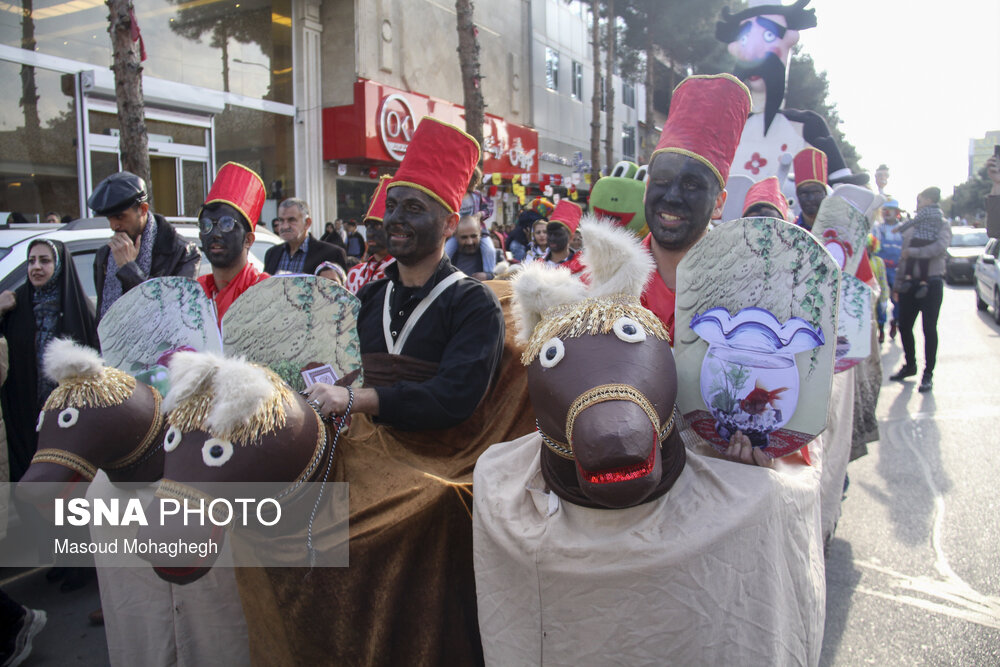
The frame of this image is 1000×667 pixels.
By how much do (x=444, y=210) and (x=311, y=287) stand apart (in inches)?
22.8

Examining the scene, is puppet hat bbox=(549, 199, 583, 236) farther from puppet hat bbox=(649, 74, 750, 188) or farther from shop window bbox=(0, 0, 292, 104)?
shop window bbox=(0, 0, 292, 104)

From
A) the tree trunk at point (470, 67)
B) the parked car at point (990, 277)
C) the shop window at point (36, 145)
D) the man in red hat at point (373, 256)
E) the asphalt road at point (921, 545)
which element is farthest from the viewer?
the parked car at point (990, 277)

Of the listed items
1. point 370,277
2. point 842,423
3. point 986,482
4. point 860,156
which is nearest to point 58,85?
point 370,277

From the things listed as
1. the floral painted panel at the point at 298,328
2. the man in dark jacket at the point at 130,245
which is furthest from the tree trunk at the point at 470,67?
the floral painted panel at the point at 298,328

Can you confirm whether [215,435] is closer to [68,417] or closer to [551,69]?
[68,417]

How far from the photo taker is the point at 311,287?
2219 mm

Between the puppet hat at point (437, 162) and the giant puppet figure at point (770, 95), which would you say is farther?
the giant puppet figure at point (770, 95)

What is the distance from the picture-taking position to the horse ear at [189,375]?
5.47ft

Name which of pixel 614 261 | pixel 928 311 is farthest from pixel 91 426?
pixel 928 311

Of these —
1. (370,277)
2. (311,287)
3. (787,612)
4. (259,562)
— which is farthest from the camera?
(370,277)

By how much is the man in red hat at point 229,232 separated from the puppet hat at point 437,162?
1.03m

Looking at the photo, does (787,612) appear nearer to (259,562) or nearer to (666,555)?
(666,555)

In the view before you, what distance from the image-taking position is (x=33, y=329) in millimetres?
3715

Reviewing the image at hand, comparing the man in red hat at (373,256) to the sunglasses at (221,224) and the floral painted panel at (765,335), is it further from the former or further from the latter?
the floral painted panel at (765,335)
